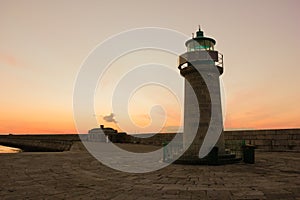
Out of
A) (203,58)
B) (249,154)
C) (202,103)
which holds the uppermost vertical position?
(203,58)

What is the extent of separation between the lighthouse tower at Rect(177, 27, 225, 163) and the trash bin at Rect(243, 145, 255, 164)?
1.38 meters

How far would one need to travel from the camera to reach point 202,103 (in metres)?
12.9

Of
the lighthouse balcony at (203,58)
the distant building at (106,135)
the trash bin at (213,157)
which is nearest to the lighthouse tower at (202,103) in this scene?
the lighthouse balcony at (203,58)

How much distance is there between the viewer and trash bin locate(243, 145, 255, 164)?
11641mm

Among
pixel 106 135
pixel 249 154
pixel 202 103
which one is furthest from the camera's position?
pixel 106 135

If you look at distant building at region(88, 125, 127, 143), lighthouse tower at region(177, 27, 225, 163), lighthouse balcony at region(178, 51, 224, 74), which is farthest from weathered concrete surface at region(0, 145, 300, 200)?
distant building at region(88, 125, 127, 143)

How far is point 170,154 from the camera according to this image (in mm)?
13453

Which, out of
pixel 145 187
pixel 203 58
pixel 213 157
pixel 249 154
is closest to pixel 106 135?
pixel 203 58

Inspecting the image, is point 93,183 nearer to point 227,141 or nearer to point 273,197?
point 273,197

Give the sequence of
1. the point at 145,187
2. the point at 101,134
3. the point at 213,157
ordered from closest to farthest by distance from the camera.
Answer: the point at 145,187
the point at 213,157
the point at 101,134

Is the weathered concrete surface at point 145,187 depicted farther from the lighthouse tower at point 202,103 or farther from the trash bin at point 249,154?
the lighthouse tower at point 202,103

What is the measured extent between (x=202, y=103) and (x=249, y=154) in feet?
11.3

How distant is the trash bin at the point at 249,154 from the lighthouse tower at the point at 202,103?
1.38 metres

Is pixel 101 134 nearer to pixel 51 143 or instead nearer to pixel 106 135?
pixel 106 135
